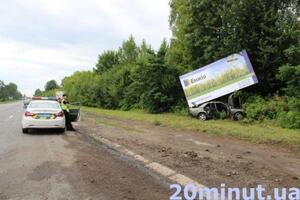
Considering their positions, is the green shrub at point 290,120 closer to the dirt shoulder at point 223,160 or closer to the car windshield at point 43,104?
the dirt shoulder at point 223,160

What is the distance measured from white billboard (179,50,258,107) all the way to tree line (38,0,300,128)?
71 centimetres

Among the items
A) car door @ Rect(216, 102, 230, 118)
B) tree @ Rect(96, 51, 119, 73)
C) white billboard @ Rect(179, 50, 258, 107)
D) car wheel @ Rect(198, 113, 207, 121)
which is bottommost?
car wheel @ Rect(198, 113, 207, 121)

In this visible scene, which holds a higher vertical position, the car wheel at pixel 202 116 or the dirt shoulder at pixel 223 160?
the car wheel at pixel 202 116

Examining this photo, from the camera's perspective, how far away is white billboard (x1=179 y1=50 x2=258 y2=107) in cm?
2208

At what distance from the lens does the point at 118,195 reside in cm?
568

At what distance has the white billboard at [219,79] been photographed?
22.1m

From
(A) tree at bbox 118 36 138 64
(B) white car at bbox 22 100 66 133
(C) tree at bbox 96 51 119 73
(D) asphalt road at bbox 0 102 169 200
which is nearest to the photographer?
(D) asphalt road at bbox 0 102 169 200

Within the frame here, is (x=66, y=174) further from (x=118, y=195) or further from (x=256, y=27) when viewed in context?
(x=256, y=27)

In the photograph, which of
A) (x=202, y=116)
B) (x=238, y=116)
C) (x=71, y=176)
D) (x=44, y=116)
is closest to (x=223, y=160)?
(x=71, y=176)

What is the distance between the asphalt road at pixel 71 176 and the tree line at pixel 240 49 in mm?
11463

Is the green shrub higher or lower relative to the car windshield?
lower

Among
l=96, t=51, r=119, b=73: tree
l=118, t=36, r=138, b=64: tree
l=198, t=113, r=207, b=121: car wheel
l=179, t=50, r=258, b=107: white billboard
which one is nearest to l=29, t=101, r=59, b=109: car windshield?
l=198, t=113, r=207, b=121: car wheel

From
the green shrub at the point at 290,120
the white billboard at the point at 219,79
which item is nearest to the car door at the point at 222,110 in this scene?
the white billboard at the point at 219,79

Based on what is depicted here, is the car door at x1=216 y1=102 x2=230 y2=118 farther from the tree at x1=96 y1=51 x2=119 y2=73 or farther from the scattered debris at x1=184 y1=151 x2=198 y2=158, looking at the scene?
the tree at x1=96 y1=51 x2=119 y2=73
